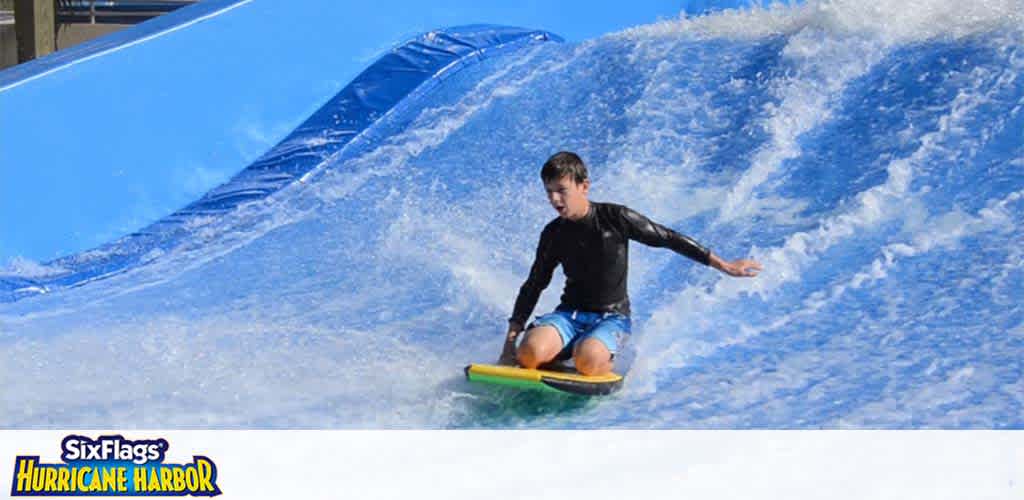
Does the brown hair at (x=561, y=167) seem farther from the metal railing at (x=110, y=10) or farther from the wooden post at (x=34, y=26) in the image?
the metal railing at (x=110, y=10)

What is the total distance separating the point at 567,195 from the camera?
3367mm

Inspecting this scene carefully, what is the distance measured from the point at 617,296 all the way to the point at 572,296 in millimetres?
125

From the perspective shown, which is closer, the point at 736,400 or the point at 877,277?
the point at 736,400

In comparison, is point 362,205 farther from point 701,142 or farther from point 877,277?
point 877,277

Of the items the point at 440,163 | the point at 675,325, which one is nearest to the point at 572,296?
the point at 675,325
